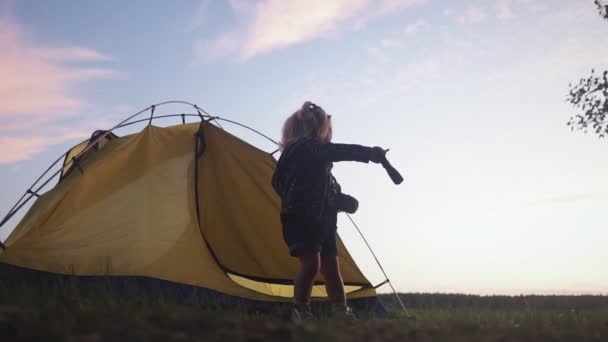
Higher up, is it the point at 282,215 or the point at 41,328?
the point at 282,215

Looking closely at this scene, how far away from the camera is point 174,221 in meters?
6.63

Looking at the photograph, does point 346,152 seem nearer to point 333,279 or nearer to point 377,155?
point 377,155

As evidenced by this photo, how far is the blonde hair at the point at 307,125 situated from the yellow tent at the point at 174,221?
1.59 metres

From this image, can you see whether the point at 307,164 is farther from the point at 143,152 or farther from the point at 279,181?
the point at 143,152

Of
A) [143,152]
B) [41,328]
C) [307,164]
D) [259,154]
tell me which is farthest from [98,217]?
[41,328]

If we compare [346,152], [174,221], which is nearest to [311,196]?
[346,152]

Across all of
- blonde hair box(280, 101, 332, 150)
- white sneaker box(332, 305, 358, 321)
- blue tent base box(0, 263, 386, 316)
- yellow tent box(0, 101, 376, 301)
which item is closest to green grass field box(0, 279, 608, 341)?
white sneaker box(332, 305, 358, 321)

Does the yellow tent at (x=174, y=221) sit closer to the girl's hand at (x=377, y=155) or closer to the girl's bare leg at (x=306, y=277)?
the girl's bare leg at (x=306, y=277)

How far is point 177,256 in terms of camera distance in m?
6.38

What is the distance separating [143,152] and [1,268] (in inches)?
76.5

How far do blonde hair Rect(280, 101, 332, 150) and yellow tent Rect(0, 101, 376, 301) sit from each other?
1.59 m

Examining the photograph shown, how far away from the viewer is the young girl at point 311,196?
528 cm

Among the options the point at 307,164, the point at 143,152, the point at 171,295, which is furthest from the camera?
the point at 143,152

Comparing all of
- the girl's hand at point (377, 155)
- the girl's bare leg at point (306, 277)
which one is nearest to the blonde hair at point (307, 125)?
the girl's hand at point (377, 155)
